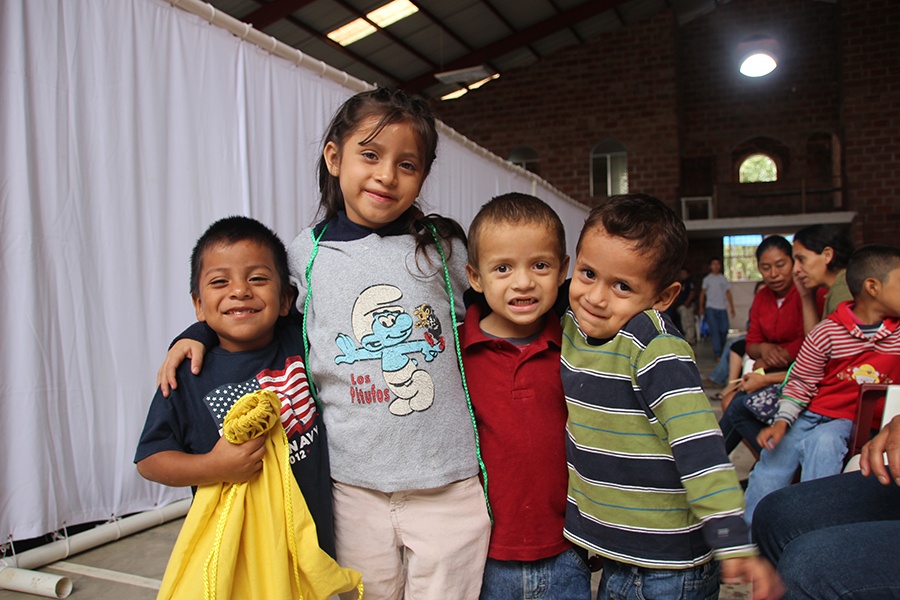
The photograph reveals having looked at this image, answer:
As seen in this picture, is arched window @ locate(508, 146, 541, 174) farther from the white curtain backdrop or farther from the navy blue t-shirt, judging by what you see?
the navy blue t-shirt

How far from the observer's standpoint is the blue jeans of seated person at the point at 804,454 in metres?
2.07

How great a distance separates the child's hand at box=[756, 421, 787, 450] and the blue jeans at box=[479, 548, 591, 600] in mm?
1223

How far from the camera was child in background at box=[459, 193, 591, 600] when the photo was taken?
3.94 feet

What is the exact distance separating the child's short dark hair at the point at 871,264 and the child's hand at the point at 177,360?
1953 mm

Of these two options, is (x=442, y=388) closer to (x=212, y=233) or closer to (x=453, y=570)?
(x=453, y=570)

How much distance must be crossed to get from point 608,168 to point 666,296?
11687mm

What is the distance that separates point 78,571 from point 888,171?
42.2 ft

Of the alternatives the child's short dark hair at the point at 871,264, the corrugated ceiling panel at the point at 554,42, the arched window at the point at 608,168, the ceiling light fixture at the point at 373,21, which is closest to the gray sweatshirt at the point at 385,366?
the child's short dark hair at the point at 871,264

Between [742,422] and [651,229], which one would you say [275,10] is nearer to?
[742,422]

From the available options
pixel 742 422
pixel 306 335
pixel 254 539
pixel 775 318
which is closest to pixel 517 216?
pixel 306 335

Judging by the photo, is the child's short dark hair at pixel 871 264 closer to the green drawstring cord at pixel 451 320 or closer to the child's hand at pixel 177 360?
the green drawstring cord at pixel 451 320

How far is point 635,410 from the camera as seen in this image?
43.2 inches

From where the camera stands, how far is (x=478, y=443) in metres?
1.26

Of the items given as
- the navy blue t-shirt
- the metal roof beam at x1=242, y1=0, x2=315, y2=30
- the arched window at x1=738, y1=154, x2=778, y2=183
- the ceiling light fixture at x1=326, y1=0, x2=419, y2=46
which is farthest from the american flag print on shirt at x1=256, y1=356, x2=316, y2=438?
the arched window at x1=738, y1=154, x2=778, y2=183
